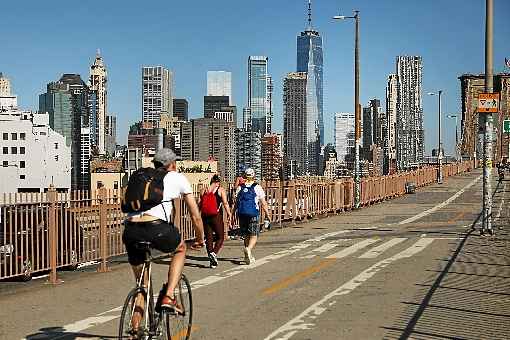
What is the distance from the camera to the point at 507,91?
122250 mm

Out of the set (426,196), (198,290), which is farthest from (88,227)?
(426,196)

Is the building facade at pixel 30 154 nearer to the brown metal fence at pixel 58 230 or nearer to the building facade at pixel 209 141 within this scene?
the brown metal fence at pixel 58 230

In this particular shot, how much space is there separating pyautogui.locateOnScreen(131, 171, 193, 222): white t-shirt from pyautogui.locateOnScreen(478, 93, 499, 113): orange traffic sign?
1475 cm

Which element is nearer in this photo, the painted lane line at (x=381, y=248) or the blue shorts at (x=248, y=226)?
the blue shorts at (x=248, y=226)

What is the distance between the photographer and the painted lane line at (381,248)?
1609 centimetres

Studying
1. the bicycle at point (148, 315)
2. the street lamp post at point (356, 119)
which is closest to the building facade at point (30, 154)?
the street lamp post at point (356, 119)

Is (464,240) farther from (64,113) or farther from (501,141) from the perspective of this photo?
(501,141)

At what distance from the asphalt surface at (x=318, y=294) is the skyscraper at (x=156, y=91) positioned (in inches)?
6101

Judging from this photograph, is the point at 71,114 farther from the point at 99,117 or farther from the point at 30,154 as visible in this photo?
the point at 30,154

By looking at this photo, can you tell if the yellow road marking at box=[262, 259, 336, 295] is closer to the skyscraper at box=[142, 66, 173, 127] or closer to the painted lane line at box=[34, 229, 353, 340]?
the painted lane line at box=[34, 229, 353, 340]

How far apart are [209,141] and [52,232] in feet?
352

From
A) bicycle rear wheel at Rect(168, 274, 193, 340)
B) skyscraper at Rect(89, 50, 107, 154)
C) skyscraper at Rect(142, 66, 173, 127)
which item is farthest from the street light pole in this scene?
skyscraper at Rect(142, 66, 173, 127)

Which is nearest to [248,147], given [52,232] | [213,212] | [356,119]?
[356,119]

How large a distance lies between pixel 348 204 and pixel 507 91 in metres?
96.2
